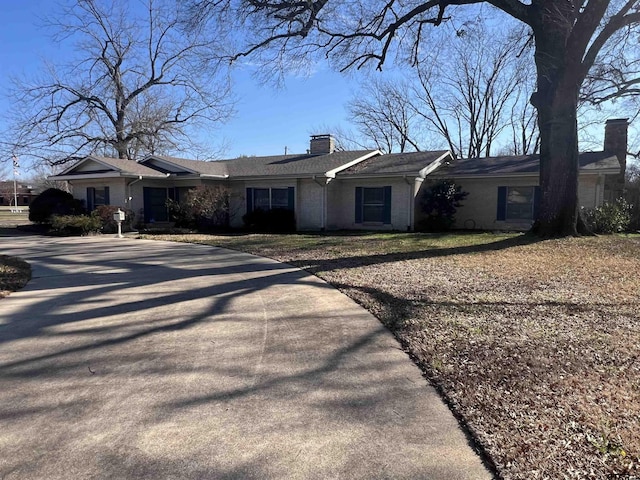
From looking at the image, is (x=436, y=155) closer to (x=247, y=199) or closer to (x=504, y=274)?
(x=247, y=199)

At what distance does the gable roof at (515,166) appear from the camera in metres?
16.0

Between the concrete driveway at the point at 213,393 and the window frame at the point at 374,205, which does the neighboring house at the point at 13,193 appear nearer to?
the window frame at the point at 374,205

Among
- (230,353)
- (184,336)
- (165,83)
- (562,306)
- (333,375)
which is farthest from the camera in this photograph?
(165,83)

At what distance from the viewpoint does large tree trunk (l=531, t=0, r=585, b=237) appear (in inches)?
508

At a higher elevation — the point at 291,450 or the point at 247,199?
the point at 247,199

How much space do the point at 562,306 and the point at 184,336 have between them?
16.1 ft

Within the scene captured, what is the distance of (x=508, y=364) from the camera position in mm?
4047

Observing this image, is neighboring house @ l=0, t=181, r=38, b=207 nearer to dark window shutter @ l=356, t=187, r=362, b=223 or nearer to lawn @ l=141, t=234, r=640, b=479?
dark window shutter @ l=356, t=187, r=362, b=223

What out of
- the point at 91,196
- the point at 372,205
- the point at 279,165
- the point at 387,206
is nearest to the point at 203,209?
the point at 279,165

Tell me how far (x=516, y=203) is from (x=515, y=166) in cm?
151

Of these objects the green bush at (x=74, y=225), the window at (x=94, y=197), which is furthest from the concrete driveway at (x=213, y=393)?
the window at (x=94, y=197)

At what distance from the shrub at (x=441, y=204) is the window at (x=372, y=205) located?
4.82 feet

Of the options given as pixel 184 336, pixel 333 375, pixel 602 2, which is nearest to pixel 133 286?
pixel 184 336

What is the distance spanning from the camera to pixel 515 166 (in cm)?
1800
